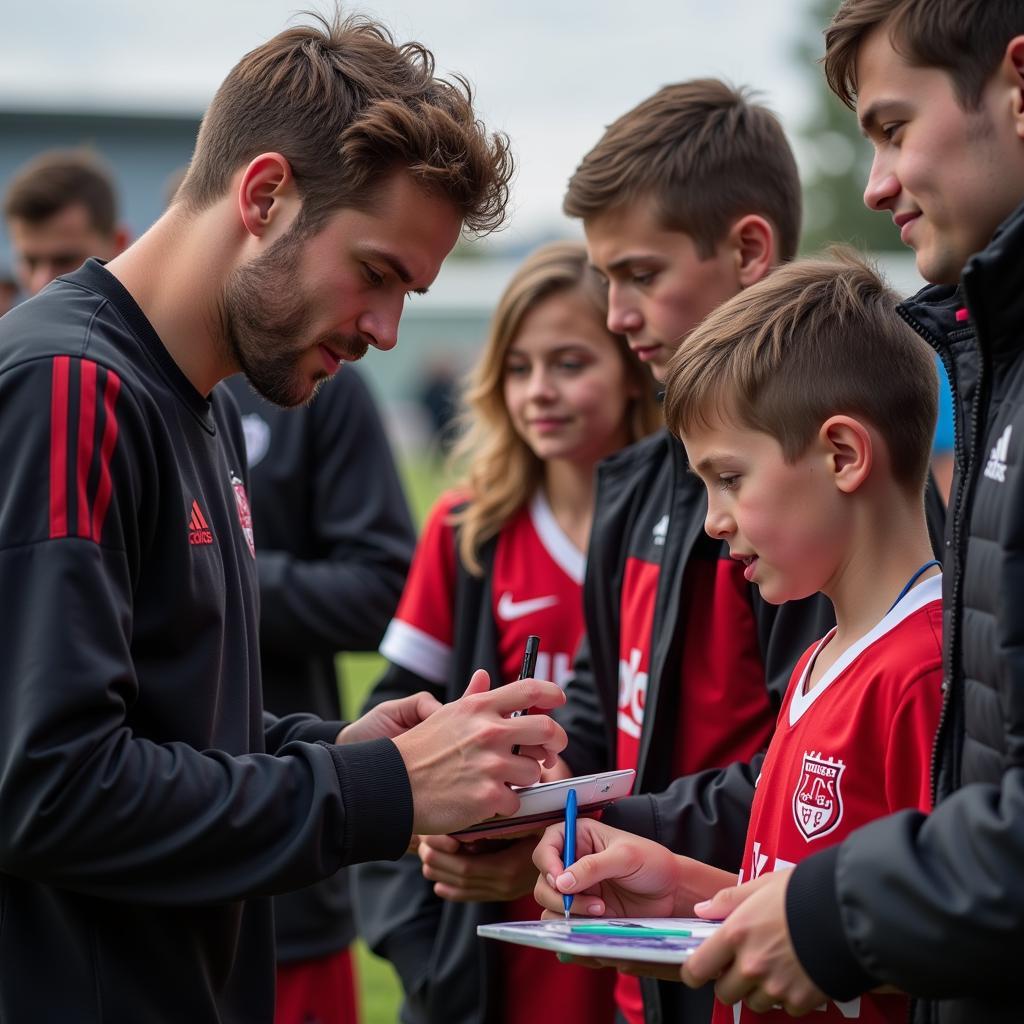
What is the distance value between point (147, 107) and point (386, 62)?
2514 cm

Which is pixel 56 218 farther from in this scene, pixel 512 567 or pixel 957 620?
pixel 957 620

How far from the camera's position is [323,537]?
14.4 ft

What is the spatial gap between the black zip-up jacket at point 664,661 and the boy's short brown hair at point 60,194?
3.18 m

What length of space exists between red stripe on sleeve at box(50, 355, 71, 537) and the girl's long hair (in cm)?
184

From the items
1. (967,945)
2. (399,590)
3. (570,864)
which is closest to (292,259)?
(570,864)

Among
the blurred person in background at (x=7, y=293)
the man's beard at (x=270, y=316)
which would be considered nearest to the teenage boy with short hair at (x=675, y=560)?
the man's beard at (x=270, y=316)

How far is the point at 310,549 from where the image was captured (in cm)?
448

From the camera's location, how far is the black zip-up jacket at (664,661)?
258cm

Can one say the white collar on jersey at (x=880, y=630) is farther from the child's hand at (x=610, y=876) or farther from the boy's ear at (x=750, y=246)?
the boy's ear at (x=750, y=246)

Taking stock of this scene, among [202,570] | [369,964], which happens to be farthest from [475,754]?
[369,964]

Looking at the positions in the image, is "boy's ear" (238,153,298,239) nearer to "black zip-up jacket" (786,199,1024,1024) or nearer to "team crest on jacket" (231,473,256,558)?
"team crest on jacket" (231,473,256,558)

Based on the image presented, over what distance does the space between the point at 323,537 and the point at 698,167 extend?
1887 millimetres

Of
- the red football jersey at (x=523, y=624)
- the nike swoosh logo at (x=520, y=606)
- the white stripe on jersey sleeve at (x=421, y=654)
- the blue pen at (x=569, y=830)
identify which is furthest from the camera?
the white stripe on jersey sleeve at (x=421, y=654)

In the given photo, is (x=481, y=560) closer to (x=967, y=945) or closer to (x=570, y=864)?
(x=570, y=864)
